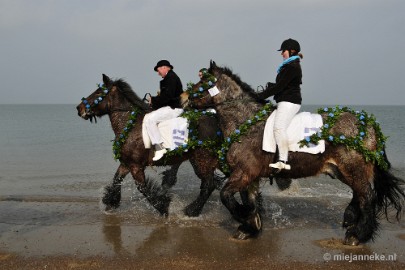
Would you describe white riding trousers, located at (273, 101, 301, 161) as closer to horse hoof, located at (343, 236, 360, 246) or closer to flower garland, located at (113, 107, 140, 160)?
horse hoof, located at (343, 236, 360, 246)

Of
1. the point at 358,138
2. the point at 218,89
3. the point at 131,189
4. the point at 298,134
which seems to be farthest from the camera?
the point at 131,189

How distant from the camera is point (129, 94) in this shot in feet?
30.5

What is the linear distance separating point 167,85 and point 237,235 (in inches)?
129

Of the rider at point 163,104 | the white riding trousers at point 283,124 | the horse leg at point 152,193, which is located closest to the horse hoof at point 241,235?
the white riding trousers at point 283,124

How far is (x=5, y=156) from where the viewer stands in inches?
792

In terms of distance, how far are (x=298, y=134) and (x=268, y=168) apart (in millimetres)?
707

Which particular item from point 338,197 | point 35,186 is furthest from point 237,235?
point 35,186

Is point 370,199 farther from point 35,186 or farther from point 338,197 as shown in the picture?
point 35,186

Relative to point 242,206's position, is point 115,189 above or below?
below

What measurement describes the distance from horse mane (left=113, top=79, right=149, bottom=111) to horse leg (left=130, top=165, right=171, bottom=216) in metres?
A: 1.30

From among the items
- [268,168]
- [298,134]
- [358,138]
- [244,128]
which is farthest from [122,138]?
[358,138]

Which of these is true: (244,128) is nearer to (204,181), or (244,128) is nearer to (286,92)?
(286,92)

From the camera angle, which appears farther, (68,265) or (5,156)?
(5,156)

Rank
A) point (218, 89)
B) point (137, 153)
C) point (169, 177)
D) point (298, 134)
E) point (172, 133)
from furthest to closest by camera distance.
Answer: point (169, 177) < point (137, 153) < point (172, 133) < point (218, 89) < point (298, 134)
